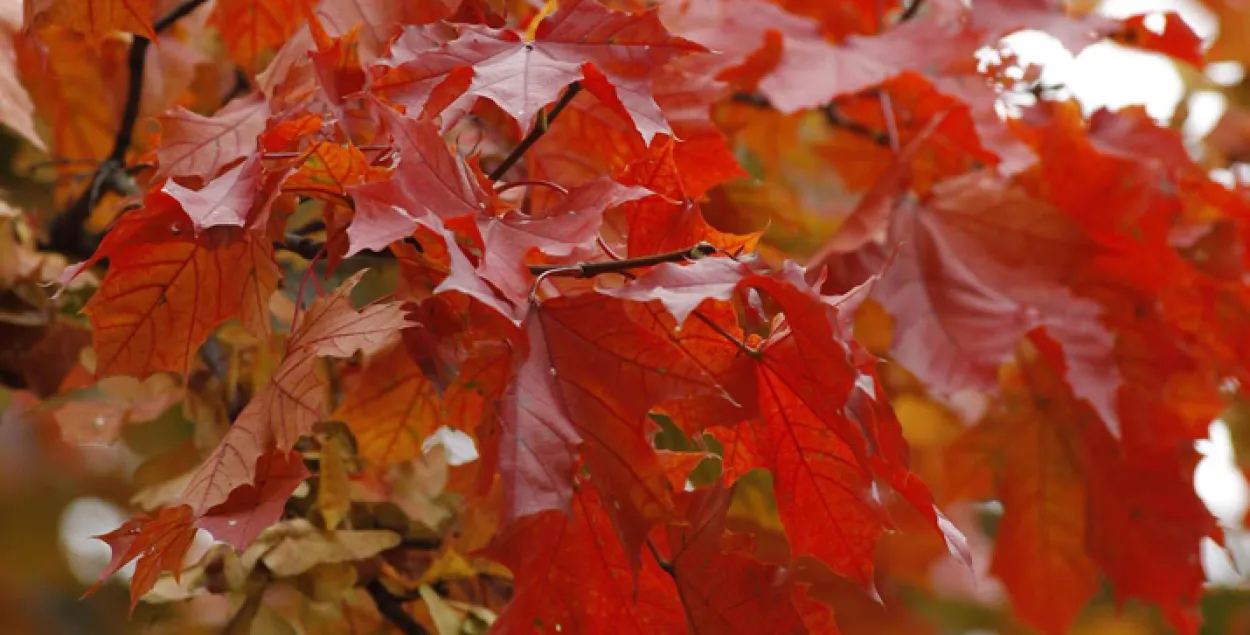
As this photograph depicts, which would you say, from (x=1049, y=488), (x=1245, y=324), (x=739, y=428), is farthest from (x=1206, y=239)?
(x=739, y=428)

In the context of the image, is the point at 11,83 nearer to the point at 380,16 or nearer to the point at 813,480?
the point at 380,16

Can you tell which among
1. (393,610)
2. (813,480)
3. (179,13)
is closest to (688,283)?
(813,480)

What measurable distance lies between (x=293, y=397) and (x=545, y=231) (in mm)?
140

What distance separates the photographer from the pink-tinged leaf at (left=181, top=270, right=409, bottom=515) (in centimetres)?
54

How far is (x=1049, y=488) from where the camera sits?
1043 millimetres

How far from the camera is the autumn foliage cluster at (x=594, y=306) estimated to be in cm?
54

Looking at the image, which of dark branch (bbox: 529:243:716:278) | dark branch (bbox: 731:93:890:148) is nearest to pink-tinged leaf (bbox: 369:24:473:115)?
dark branch (bbox: 529:243:716:278)

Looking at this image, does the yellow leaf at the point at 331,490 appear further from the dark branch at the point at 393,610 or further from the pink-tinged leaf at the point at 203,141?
the pink-tinged leaf at the point at 203,141

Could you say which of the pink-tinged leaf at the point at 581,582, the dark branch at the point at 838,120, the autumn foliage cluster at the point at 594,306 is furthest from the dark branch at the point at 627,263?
the dark branch at the point at 838,120

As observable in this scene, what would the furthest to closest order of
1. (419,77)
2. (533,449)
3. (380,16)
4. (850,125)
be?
(850,125)
(380,16)
(419,77)
(533,449)

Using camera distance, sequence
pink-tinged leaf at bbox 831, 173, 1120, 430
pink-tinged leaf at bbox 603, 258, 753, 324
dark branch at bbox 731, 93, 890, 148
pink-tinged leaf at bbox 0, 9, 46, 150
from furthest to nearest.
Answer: dark branch at bbox 731, 93, 890, 148 → pink-tinged leaf at bbox 831, 173, 1120, 430 → pink-tinged leaf at bbox 0, 9, 46, 150 → pink-tinged leaf at bbox 603, 258, 753, 324

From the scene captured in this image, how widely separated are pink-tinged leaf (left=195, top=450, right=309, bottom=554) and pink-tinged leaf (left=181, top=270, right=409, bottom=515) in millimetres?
12

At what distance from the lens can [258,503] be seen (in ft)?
1.93

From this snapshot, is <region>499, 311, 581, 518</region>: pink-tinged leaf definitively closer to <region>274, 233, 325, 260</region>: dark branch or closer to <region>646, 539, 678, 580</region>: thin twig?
<region>646, 539, 678, 580</region>: thin twig
